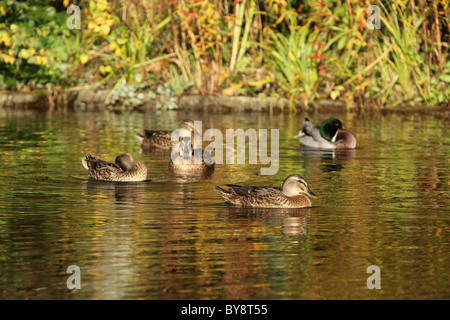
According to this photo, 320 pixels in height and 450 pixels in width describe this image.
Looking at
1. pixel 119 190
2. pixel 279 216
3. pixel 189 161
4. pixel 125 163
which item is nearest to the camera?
pixel 279 216

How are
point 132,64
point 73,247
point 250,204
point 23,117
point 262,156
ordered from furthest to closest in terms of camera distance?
point 132,64, point 23,117, point 262,156, point 250,204, point 73,247

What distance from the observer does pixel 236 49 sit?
26391 mm

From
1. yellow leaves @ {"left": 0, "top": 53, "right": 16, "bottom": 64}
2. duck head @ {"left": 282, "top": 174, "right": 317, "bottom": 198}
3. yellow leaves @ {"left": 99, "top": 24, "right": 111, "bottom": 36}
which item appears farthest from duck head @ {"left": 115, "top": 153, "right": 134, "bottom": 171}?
yellow leaves @ {"left": 0, "top": 53, "right": 16, "bottom": 64}

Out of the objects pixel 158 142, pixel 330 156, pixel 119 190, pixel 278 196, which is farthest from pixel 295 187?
pixel 158 142

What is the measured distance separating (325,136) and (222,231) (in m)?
9.33

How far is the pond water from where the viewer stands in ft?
25.9

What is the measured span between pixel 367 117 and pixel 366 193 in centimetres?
1213

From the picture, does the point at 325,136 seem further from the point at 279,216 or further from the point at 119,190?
the point at 279,216

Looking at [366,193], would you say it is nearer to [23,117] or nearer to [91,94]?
[23,117]

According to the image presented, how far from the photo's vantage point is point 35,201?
11820 mm

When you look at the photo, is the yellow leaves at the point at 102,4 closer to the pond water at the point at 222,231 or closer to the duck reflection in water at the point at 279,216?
the pond water at the point at 222,231

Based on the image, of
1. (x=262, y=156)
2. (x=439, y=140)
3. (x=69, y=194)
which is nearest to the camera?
(x=69, y=194)

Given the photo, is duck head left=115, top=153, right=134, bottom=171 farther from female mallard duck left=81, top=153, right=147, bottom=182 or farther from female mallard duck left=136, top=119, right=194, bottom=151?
female mallard duck left=136, top=119, right=194, bottom=151

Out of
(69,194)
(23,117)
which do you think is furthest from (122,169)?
(23,117)
